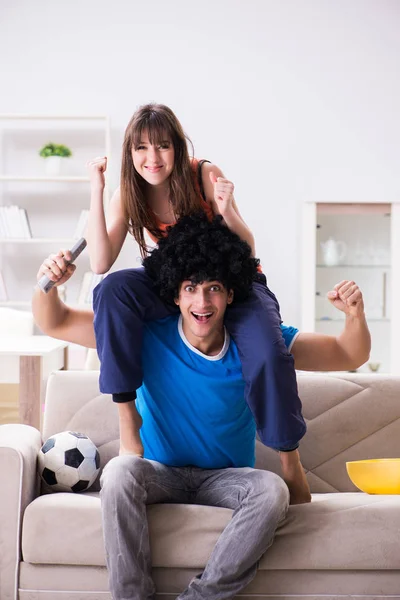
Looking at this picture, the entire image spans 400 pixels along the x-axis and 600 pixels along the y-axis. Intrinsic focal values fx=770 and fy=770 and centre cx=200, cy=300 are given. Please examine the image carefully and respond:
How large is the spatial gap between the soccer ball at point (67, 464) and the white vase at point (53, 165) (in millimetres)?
3128

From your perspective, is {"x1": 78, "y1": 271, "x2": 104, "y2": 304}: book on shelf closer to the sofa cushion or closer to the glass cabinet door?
the glass cabinet door

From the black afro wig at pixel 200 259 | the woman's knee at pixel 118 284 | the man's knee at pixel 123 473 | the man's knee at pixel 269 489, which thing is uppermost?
the black afro wig at pixel 200 259

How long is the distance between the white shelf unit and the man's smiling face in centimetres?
332

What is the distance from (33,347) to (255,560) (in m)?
1.78

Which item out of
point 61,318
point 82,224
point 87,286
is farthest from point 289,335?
point 82,224

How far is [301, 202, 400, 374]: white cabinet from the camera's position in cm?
500

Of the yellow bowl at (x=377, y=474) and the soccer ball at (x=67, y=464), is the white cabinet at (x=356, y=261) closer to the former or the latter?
the yellow bowl at (x=377, y=474)

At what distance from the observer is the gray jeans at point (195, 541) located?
6.24 feet

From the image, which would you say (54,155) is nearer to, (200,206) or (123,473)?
(200,206)

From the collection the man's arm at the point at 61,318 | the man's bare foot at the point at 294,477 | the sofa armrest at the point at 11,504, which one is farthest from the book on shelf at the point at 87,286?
the man's bare foot at the point at 294,477

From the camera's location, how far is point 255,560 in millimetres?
1953

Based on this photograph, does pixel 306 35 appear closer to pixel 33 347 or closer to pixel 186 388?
pixel 33 347

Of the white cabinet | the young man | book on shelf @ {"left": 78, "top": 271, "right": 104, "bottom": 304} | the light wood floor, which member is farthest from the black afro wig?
book on shelf @ {"left": 78, "top": 271, "right": 104, "bottom": 304}

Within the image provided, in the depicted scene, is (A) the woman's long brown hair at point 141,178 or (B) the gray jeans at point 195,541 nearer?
(B) the gray jeans at point 195,541
